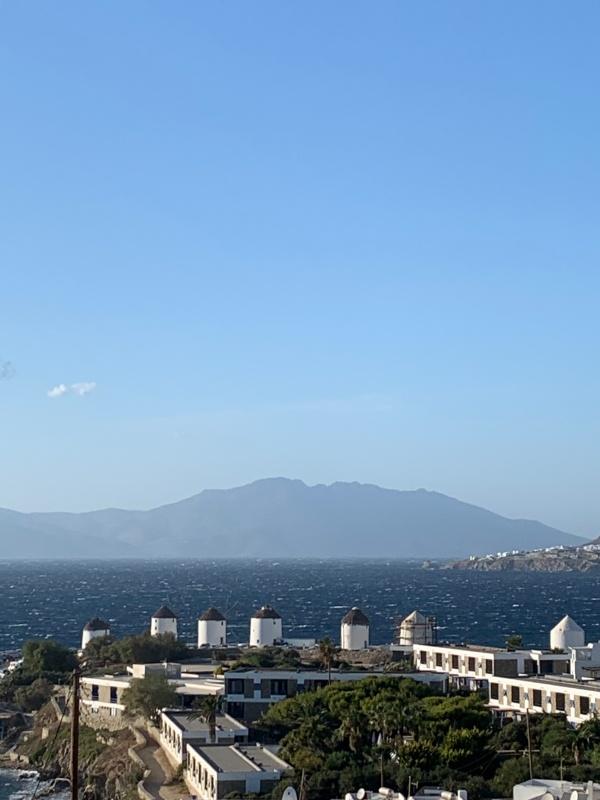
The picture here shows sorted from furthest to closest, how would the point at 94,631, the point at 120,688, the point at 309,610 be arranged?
the point at 309,610 < the point at 94,631 < the point at 120,688

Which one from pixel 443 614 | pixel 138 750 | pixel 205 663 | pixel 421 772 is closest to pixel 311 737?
pixel 421 772

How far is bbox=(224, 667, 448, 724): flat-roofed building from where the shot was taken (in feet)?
187

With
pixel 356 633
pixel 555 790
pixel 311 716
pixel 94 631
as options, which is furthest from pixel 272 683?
pixel 94 631

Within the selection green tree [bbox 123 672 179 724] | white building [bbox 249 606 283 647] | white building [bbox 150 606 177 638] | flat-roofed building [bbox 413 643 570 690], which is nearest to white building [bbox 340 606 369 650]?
white building [bbox 249 606 283 647]

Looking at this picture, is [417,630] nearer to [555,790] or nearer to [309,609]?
[555,790]

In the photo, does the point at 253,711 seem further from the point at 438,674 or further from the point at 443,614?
the point at 443,614

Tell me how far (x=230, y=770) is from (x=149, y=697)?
52.8 ft

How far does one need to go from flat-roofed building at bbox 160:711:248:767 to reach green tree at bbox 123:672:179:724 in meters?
2.31

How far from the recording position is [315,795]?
133 feet

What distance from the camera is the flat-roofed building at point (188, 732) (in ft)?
159

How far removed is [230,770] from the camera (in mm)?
41812

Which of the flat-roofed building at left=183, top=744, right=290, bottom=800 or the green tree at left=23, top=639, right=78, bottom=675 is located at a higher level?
the green tree at left=23, top=639, right=78, bottom=675

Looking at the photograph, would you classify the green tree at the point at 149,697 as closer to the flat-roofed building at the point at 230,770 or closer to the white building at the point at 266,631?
the flat-roofed building at the point at 230,770

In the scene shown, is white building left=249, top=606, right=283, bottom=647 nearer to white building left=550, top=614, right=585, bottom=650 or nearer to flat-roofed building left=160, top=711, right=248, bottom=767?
white building left=550, top=614, right=585, bottom=650
